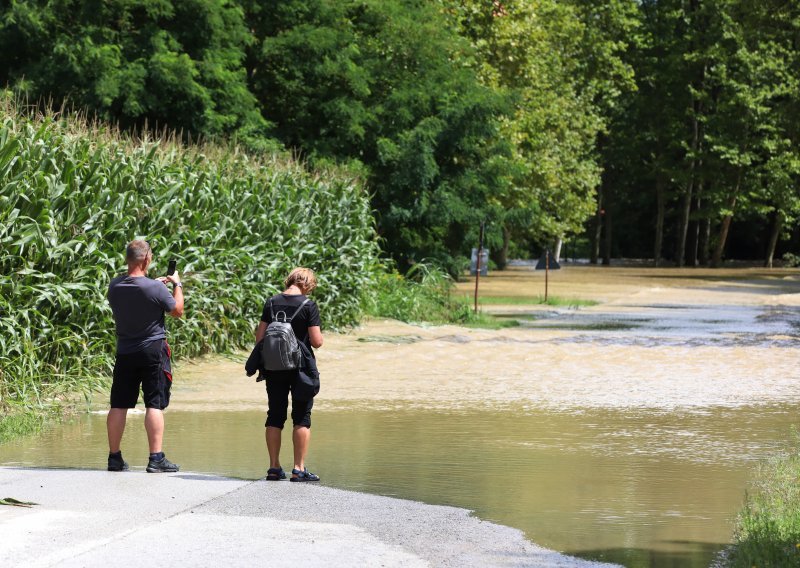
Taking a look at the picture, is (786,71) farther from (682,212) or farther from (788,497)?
(788,497)

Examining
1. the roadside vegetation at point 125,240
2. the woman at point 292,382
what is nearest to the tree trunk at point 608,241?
the roadside vegetation at point 125,240

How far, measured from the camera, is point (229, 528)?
7797mm

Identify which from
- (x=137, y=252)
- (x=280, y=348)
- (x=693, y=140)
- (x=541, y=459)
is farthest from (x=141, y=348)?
(x=693, y=140)

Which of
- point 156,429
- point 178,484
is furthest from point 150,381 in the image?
point 178,484

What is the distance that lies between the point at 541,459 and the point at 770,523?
11.5ft

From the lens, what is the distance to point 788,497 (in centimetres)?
893

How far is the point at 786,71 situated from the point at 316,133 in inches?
1662

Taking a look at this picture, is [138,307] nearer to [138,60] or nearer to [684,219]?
[138,60]

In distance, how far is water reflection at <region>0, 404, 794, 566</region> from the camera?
8539 millimetres

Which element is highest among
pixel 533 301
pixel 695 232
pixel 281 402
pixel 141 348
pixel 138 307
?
pixel 695 232

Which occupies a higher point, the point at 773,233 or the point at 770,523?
the point at 773,233

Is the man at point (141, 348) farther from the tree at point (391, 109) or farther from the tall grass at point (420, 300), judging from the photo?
the tree at point (391, 109)

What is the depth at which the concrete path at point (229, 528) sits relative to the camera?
7090 mm

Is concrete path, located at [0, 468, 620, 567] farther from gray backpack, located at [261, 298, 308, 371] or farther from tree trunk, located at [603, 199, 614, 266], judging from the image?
tree trunk, located at [603, 199, 614, 266]
